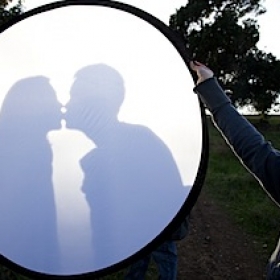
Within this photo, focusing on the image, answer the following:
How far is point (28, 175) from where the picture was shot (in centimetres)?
207

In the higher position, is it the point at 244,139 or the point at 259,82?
the point at 259,82

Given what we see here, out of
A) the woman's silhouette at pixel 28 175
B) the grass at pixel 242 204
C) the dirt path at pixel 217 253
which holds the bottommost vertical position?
the dirt path at pixel 217 253

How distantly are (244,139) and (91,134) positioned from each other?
0.95 meters

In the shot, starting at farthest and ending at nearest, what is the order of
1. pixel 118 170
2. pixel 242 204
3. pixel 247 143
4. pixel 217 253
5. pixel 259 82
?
pixel 259 82 < pixel 242 204 < pixel 217 253 < pixel 118 170 < pixel 247 143

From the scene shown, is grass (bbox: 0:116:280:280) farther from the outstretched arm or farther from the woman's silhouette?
the outstretched arm

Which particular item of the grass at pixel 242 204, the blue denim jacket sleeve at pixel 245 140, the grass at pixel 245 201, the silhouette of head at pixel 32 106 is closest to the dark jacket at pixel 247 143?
the blue denim jacket sleeve at pixel 245 140

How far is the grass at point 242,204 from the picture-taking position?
475 cm

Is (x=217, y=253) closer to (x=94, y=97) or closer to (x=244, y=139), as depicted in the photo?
(x=94, y=97)

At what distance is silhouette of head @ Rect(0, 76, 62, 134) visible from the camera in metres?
2.06

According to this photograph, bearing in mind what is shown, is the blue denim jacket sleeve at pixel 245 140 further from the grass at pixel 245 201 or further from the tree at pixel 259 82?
the tree at pixel 259 82

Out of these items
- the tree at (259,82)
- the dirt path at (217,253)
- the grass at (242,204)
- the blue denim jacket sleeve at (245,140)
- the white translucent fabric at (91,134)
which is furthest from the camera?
the tree at (259,82)

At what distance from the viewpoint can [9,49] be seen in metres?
2.11

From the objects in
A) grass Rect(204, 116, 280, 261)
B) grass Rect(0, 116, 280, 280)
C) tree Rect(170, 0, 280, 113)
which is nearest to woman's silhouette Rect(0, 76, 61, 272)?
grass Rect(0, 116, 280, 280)

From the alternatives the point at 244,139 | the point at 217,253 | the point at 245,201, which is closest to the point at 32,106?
the point at 244,139
